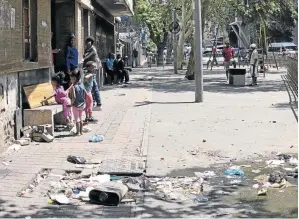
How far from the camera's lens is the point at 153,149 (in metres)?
8.87

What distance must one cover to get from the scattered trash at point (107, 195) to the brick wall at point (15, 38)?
3.21 meters

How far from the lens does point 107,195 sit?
585 centimetres

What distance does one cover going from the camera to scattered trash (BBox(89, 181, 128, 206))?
19.1 ft

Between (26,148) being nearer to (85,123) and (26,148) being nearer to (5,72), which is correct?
(5,72)

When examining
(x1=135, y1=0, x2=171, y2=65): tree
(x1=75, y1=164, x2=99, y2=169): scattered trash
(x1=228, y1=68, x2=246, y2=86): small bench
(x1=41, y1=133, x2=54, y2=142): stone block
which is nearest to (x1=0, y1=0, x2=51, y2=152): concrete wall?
(x1=41, y1=133, x2=54, y2=142): stone block

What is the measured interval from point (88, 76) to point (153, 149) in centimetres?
368

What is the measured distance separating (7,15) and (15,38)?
1.82 ft

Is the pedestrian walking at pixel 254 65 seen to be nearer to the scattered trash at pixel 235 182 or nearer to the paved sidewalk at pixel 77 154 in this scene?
the paved sidewalk at pixel 77 154

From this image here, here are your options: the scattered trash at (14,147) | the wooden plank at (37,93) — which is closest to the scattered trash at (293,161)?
the scattered trash at (14,147)

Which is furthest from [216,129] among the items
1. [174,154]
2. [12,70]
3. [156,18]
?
[156,18]

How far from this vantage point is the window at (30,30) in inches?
409

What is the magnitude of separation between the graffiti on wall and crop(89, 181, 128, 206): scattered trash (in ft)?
11.8

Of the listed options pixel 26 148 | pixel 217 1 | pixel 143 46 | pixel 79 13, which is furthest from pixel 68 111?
pixel 143 46

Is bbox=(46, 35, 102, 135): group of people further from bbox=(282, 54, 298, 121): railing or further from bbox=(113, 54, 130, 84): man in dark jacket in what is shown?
bbox=(113, 54, 130, 84): man in dark jacket
